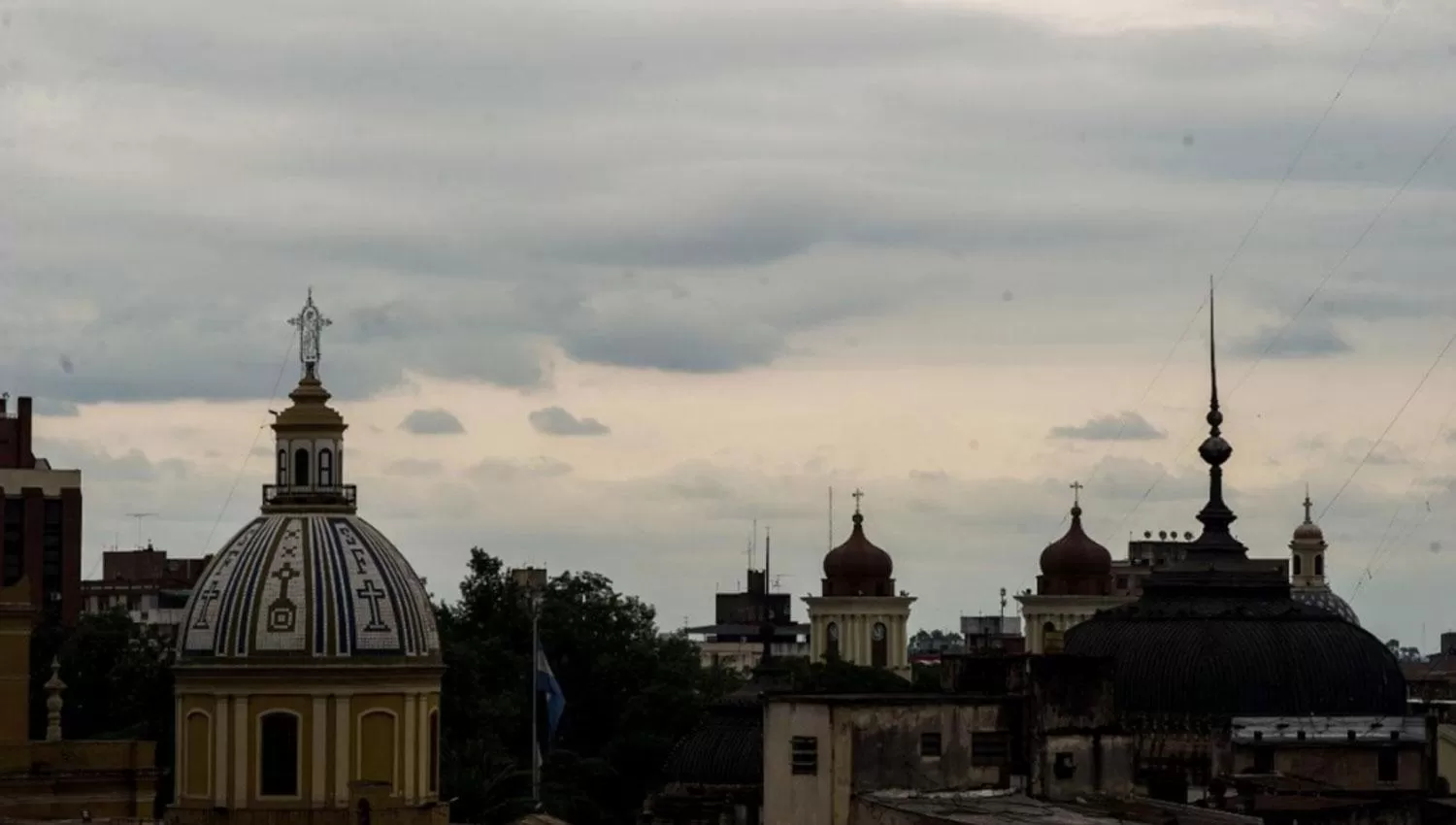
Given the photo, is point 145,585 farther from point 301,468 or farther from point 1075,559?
point 301,468

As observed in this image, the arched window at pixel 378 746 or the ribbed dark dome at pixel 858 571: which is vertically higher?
the ribbed dark dome at pixel 858 571

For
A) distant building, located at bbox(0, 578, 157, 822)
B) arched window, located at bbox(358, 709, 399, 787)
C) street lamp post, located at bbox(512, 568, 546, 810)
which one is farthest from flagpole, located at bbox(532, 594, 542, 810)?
arched window, located at bbox(358, 709, 399, 787)

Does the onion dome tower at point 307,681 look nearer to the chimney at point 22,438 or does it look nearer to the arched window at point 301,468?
the arched window at point 301,468

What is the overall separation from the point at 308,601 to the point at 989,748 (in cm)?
1817

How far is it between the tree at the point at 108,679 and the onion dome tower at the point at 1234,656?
26987 mm

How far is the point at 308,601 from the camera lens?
3118 inches

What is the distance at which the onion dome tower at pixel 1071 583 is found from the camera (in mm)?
174375

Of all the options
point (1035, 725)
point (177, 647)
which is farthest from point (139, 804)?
point (1035, 725)

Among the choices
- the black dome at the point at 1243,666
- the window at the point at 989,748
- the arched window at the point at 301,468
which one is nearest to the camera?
the window at the point at 989,748

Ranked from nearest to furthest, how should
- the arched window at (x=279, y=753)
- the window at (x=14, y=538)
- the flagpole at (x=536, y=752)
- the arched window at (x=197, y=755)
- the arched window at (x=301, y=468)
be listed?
the arched window at (x=279, y=753)
the arched window at (x=197, y=755)
the arched window at (x=301, y=468)
the flagpole at (x=536, y=752)
the window at (x=14, y=538)

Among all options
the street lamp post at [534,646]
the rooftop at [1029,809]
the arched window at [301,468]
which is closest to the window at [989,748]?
the rooftop at [1029,809]

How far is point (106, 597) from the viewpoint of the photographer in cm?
17050

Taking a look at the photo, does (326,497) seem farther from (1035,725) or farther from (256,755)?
(1035,725)

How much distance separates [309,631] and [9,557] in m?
64.0
